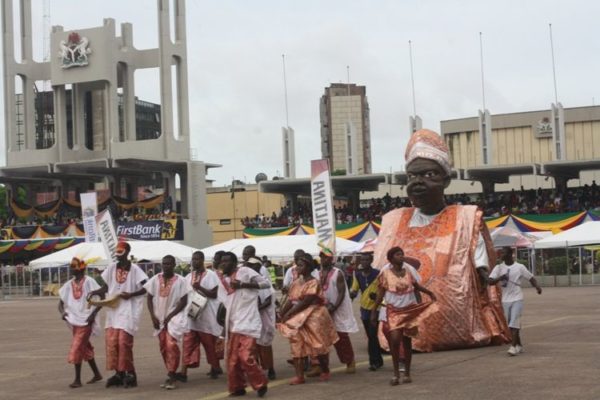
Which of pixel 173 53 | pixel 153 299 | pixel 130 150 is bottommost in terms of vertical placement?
pixel 153 299

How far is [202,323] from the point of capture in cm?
1452

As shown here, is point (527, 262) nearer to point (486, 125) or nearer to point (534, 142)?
point (486, 125)

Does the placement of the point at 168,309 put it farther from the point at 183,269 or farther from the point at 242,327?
the point at 183,269

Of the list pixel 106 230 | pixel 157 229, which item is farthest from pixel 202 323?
pixel 157 229

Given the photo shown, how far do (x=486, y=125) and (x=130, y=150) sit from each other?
20448mm

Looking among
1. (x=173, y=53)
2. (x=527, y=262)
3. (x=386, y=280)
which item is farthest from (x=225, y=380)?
(x=173, y=53)

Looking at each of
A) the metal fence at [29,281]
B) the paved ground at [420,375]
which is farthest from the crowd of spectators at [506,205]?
the paved ground at [420,375]

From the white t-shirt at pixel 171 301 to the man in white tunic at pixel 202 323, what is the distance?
0.61 feet

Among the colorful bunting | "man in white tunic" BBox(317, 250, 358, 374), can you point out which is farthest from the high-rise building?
"man in white tunic" BBox(317, 250, 358, 374)

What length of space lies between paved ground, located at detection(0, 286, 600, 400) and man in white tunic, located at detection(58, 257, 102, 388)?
41 cm

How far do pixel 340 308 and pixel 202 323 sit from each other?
1.83m

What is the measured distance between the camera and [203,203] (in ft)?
225

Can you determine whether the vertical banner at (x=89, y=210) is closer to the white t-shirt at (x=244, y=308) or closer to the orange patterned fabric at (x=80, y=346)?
the orange patterned fabric at (x=80, y=346)

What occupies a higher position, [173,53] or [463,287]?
[173,53]
